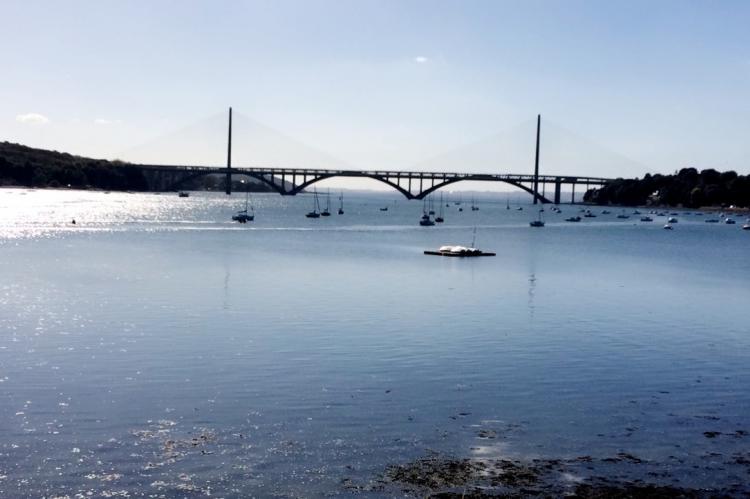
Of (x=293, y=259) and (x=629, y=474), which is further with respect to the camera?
(x=293, y=259)

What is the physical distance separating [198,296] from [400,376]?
22.4 m

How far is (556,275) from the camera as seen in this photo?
66.6 meters

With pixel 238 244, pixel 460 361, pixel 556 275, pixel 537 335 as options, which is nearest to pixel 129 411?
pixel 460 361

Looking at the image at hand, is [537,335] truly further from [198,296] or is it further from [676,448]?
[198,296]

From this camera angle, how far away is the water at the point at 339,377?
694 inches

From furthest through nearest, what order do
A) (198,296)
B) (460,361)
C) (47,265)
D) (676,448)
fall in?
(47,265), (198,296), (460,361), (676,448)

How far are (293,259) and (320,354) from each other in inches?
1772

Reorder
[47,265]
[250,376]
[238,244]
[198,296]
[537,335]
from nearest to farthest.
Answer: [250,376] → [537,335] → [198,296] → [47,265] → [238,244]

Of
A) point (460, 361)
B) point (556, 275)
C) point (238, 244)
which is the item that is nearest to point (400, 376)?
point (460, 361)

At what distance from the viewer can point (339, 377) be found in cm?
2586

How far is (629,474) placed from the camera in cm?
1730

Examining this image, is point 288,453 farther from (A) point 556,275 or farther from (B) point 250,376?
(A) point 556,275

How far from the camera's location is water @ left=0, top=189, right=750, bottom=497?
1762cm

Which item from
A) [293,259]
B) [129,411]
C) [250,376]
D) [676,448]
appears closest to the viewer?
[676,448]
